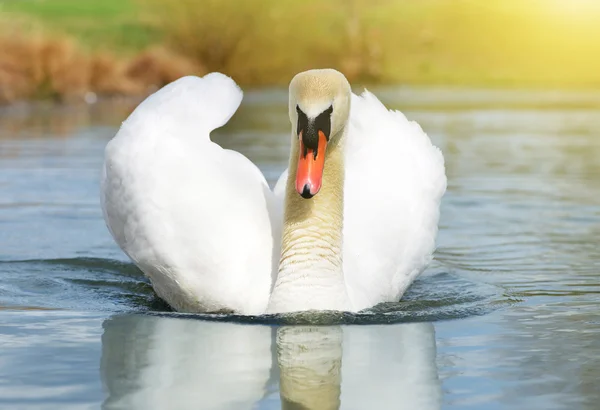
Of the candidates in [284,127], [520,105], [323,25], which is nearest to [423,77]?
[323,25]

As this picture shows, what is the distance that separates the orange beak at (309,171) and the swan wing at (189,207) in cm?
82

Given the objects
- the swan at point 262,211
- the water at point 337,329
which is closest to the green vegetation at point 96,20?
the water at point 337,329

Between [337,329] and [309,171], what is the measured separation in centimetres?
84

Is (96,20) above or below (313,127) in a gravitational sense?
above

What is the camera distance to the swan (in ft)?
21.3

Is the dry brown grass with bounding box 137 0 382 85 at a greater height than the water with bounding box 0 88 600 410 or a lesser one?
greater

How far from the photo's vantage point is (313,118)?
6.18m

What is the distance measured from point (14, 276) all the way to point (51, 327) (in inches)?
74.3

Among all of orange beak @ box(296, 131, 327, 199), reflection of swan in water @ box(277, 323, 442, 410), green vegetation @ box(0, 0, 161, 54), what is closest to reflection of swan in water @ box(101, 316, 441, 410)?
reflection of swan in water @ box(277, 323, 442, 410)

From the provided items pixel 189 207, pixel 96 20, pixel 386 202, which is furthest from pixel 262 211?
pixel 96 20

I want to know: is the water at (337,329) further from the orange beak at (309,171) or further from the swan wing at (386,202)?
the orange beak at (309,171)

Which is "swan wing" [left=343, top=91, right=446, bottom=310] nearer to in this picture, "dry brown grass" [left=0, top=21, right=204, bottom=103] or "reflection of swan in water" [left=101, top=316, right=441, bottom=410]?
"reflection of swan in water" [left=101, top=316, right=441, bottom=410]

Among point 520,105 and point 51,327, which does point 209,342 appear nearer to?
point 51,327

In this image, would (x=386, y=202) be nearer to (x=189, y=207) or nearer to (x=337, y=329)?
(x=189, y=207)
